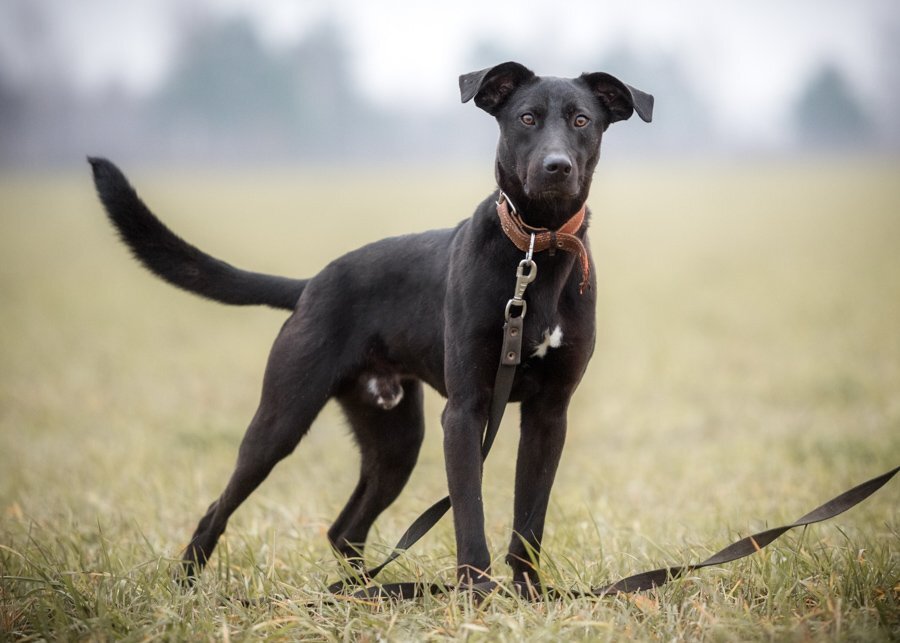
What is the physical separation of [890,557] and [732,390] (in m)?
5.80

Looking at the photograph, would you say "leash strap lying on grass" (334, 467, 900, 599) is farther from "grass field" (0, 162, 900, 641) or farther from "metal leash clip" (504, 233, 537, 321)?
"metal leash clip" (504, 233, 537, 321)

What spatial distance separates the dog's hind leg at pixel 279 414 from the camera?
12.7 ft

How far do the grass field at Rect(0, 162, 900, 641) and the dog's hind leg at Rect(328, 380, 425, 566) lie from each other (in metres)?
0.20

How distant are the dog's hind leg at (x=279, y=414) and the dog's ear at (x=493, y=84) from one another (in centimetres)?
116

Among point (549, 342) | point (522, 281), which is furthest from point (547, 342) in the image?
point (522, 281)

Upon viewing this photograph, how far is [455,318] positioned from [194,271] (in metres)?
1.40

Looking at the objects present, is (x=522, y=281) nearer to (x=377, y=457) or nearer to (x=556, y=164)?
(x=556, y=164)

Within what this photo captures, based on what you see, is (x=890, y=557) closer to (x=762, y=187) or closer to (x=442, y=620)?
(x=442, y=620)

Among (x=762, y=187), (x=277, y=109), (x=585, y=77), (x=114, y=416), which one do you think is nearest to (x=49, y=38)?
(x=277, y=109)

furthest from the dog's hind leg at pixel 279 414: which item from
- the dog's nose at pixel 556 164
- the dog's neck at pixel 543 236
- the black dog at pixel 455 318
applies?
the dog's nose at pixel 556 164

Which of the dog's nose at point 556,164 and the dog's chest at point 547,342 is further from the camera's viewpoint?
the dog's chest at point 547,342

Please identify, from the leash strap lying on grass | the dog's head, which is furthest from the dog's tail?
the leash strap lying on grass

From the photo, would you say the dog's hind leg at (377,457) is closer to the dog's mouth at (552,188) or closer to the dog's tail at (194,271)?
the dog's tail at (194,271)

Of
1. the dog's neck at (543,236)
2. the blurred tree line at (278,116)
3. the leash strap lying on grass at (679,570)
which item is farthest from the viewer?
the blurred tree line at (278,116)
